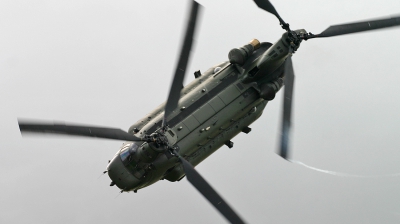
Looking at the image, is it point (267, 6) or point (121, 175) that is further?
point (267, 6)

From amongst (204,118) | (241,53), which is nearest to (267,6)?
(241,53)

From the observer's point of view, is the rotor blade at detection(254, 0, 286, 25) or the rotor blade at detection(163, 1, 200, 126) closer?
the rotor blade at detection(163, 1, 200, 126)

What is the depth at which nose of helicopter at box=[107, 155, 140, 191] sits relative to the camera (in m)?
57.9

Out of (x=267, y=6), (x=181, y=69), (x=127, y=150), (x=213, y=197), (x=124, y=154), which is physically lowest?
(x=213, y=197)

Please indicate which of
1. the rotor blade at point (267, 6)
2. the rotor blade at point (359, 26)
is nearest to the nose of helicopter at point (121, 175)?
the rotor blade at point (267, 6)

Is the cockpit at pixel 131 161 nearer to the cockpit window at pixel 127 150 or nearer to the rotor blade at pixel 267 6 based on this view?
the cockpit window at pixel 127 150

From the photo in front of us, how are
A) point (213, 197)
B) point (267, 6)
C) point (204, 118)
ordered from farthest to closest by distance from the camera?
point (204, 118) → point (267, 6) → point (213, 197)

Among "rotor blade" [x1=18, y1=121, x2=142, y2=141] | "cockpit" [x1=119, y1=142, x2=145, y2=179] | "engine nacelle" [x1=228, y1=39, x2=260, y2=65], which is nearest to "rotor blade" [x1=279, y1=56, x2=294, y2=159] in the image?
"engine nacelle" [x1=228, y1=39, x2=260, y2=65]

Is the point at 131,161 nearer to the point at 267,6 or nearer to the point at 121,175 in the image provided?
the point at 121,175

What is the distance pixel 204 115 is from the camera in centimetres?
5912

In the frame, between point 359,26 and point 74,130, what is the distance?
2109cm

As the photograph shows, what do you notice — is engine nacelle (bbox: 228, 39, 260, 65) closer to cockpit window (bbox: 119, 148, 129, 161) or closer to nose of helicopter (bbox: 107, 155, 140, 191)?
cockpit window (bbox: 119, 148, 129, 161)

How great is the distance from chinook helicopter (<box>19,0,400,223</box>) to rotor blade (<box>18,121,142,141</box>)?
0.06 m

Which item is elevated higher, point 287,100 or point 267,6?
point 267,6
